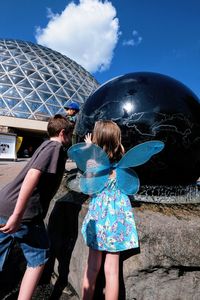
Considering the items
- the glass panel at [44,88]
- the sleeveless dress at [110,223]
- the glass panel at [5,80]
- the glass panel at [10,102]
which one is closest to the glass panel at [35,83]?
the glass panel at [44,88]

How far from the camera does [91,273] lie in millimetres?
2008

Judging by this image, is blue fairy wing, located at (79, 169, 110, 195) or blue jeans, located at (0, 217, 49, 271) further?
blue fairy wing, located at (79, 169, 110, 195)

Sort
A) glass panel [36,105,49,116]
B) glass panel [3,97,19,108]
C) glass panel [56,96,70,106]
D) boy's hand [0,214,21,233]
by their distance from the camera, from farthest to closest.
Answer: glass panel [56,96,70,106] → glass panel [36,105,49,116] → glass panel [3,97,19,108] → boy's hand [0,214,21,233]

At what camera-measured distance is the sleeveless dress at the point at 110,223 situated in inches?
76.9

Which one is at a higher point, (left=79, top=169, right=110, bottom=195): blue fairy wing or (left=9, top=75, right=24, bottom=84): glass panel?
(left=9, top=75, right=24, bottom=84): glass panel

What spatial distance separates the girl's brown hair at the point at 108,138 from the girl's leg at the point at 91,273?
0.79 m

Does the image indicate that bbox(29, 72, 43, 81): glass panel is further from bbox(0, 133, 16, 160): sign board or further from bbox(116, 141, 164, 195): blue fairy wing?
bbox(116, 141, 164, 195): blue fairy wing

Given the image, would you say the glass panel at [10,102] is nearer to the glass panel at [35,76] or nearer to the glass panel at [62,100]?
the glass panel at [62,100]

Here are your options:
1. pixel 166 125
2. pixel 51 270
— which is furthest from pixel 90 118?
pixel 51 270

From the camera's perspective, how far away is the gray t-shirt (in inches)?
73.3

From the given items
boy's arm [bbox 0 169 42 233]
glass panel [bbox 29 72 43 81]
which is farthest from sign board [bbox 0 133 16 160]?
glass panel [bbox 29 72 43 81]

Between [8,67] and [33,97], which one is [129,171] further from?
[8,67]

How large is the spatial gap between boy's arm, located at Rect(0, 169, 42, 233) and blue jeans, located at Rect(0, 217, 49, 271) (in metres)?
0.14

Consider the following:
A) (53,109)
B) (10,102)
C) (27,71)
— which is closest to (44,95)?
(53,109)
